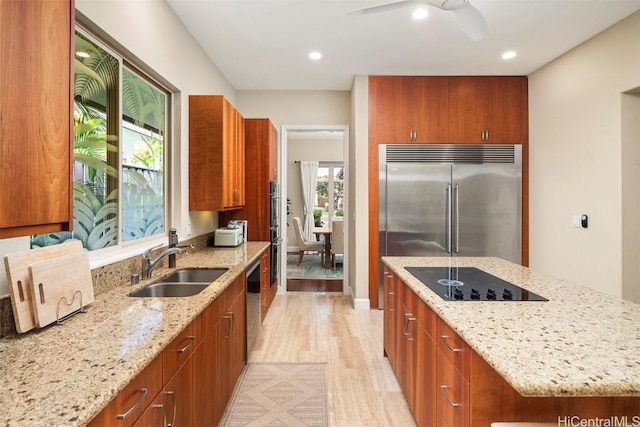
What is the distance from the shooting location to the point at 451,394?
132cm

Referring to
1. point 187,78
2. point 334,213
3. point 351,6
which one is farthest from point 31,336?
point 334,213

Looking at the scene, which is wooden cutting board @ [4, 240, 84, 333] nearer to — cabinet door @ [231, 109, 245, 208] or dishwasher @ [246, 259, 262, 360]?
dishwasher @ [246, 259, 262, 360]

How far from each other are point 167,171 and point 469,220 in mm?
3474

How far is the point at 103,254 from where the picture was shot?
1.94 metres

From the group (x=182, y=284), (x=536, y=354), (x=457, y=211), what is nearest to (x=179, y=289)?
(x=182, y=284)

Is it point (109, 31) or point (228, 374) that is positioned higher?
point (109, 31)

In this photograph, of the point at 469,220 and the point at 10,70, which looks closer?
the point at 10,70

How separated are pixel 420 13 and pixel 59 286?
3009 millimetres

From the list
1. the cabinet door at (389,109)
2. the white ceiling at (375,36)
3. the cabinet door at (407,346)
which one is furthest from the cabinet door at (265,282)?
the white ceiling at (375,36)

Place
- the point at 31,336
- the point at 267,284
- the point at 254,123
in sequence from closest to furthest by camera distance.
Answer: the point at 31,336
the point at 267,284
the point at 254,123

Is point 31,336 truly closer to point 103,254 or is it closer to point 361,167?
point 103,254

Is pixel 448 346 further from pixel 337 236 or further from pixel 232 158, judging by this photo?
pixel 337 236

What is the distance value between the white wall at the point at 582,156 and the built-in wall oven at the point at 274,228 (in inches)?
127

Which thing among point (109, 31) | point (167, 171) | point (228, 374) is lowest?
point (228, 374)
